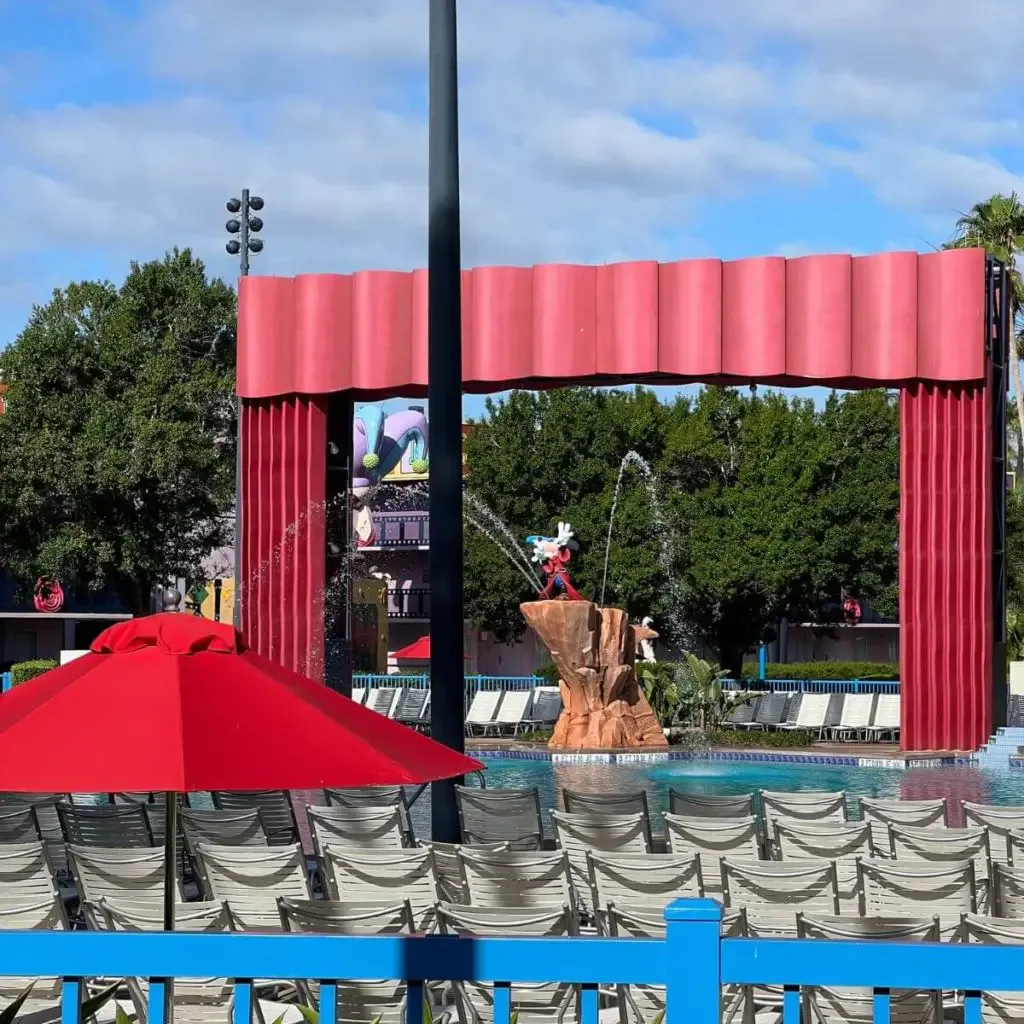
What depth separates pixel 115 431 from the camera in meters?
40.9

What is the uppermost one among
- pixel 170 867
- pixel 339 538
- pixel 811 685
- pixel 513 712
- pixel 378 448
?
pixel 378 448

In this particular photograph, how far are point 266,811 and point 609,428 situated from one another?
42549 mm

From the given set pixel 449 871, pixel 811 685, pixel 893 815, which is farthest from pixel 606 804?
pixel 811 685

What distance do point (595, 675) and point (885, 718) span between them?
6.39 meters

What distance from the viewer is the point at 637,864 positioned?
8.34 meters

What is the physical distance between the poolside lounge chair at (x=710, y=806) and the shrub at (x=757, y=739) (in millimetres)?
14250

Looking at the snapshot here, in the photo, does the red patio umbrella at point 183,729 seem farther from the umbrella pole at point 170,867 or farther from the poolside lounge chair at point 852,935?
the poolside lounge chair at point 852,935

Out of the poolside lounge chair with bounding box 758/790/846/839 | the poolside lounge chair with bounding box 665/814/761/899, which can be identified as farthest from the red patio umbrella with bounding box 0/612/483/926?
the poolside lounge chair with bounding box 758/790/846/839

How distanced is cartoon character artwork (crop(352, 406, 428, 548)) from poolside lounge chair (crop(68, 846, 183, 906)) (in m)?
64.8

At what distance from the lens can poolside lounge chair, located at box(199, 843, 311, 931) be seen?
8.41m

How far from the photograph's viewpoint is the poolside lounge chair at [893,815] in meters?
10.8

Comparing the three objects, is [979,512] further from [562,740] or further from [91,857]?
[91,857]

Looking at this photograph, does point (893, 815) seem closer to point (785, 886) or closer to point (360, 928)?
point (785, 886)

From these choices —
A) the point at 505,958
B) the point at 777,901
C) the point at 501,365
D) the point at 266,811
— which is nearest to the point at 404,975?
the point at 505,958
